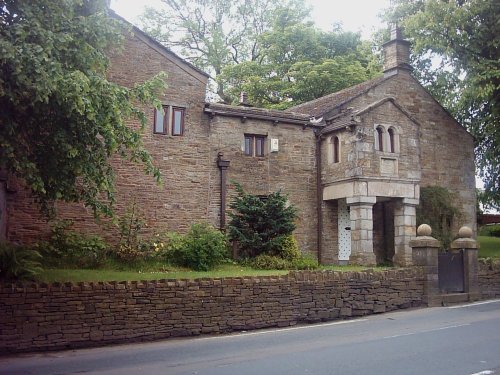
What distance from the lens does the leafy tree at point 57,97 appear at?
29.4 feet

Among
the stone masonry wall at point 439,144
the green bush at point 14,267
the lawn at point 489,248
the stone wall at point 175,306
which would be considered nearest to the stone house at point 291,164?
the stone masonry wall at point 439,144

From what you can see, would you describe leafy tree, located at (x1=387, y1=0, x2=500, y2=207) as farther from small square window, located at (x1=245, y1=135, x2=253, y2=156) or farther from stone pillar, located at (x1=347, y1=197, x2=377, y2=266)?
small square window, located at (x1=245, y1=135, x2=253, y2=156)

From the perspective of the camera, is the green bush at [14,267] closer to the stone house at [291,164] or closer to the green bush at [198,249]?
the stone house at [291,164]

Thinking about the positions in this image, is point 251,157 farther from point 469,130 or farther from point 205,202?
point 469,130

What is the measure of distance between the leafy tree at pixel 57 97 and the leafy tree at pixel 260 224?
26.1ft

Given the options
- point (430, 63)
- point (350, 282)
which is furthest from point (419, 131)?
point (350, 282)

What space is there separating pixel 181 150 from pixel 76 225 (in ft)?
15.6

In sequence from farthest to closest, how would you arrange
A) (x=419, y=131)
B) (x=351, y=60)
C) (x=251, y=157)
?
1. (x=351, y=60)
2. (x=419, y=131)
3. (x=251, y=157)

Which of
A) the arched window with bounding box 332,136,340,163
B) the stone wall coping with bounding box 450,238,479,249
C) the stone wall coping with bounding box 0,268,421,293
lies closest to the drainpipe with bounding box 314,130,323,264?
the arched window with bounding box 332,136,340,163

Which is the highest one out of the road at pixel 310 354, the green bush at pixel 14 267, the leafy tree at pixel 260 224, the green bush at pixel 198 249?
the leafy tree at pixel 260 224

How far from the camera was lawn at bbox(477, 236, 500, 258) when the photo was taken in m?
25.7

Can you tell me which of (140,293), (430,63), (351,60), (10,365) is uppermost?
(351,60)

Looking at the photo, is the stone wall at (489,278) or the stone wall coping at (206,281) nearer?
the stone wall coping at (206,281)

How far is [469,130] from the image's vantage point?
95.1 feet
